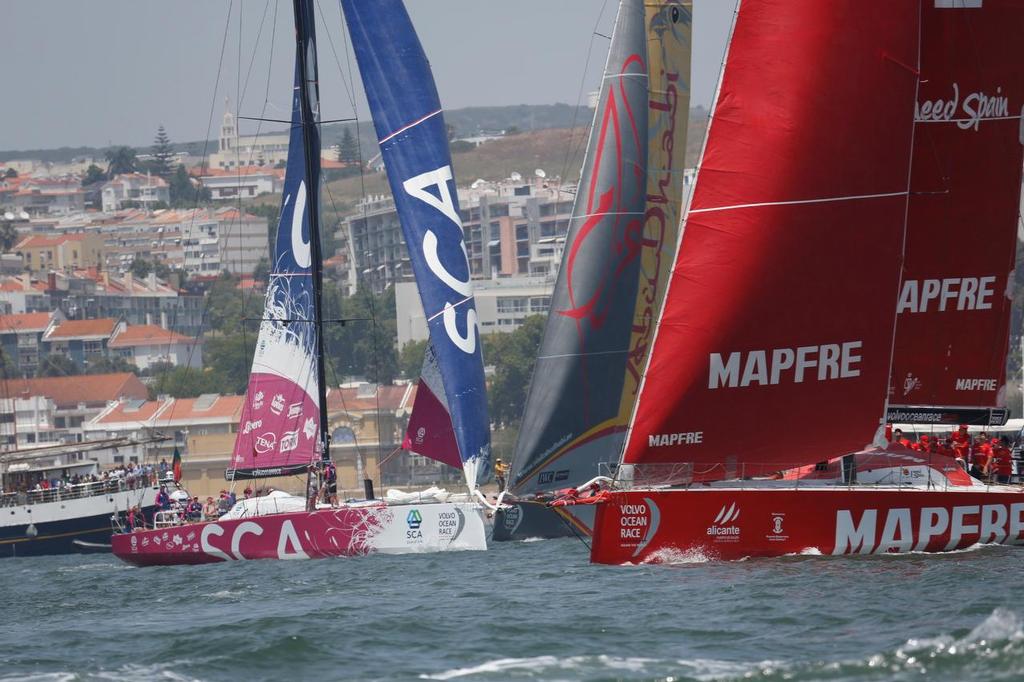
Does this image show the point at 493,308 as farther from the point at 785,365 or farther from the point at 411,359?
the point at 785,365

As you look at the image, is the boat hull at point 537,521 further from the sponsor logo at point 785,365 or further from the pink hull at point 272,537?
the sponsor logo at point 785,365

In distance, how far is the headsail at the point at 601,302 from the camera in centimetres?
2233

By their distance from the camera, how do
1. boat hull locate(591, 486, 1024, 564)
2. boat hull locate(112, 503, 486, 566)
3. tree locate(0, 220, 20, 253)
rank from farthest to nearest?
tree locate(0, 220, 20, 253)
boat hull locate(112, 503, 486, 566)
boat hull locate(591, 486, 1024, 564)

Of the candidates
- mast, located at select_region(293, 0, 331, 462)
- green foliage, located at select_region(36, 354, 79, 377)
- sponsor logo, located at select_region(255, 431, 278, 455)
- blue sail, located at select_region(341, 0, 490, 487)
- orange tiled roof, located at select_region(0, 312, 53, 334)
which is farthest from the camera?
orange tiled roof, located at select_region(0, 312, 53, 334)

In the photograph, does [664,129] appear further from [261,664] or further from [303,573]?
[261,664]

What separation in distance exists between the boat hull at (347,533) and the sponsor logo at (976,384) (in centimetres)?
627

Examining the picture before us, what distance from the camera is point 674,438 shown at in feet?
54.2

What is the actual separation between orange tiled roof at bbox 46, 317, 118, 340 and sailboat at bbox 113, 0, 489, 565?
10068 cm

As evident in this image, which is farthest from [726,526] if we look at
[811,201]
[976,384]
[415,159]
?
[415,159]

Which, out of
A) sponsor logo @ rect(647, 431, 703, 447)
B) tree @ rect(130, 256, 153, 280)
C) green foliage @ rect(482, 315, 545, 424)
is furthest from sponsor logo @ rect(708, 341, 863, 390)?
tree @ rect(130, 256, 153, 280)

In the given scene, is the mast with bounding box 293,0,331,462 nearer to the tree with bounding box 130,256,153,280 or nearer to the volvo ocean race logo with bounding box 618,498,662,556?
the volvo ocean race logo with bounding box 618,498,662,556

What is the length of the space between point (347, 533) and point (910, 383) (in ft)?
24.4

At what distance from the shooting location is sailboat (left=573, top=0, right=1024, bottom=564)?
16359mm

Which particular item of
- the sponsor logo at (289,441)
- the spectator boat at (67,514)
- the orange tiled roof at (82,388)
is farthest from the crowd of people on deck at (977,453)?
the orange tiled roof at (82,388)
